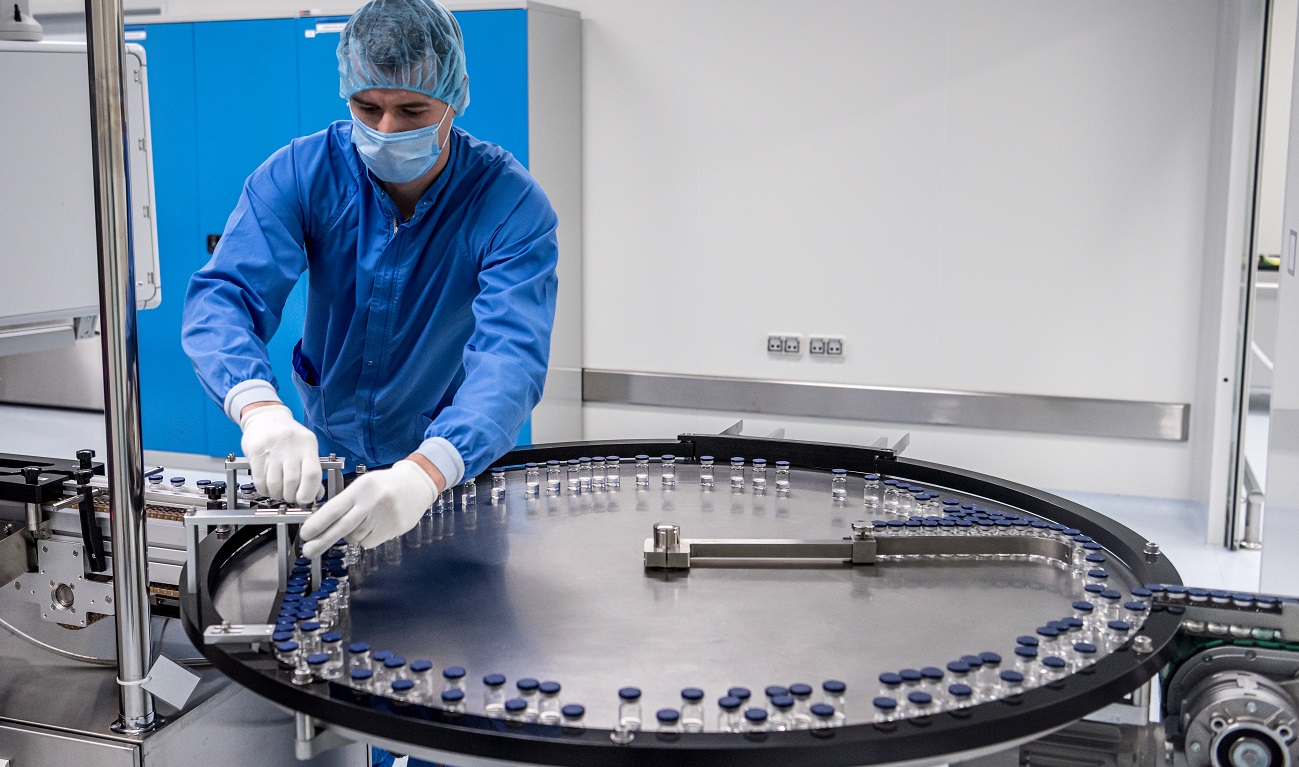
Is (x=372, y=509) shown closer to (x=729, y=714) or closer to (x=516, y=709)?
(x=516, y=709)

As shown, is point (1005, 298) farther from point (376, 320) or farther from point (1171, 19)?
point (376, 320)

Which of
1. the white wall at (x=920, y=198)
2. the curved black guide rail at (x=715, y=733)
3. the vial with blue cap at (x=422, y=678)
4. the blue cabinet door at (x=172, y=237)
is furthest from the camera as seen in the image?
the blue cabinet door at (x=172, y=237)

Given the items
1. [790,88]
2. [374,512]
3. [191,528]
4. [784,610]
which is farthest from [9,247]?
[790,88]

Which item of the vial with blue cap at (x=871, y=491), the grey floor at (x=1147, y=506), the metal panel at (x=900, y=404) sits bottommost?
the grey floor at (x=1147, y=506)

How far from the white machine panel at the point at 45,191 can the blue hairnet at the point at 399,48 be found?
0.36 m

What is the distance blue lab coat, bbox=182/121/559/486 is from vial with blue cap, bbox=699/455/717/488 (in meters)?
0.35

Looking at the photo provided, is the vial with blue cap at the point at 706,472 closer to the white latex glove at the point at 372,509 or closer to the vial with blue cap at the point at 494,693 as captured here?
the white latex glove at the point at 372,509

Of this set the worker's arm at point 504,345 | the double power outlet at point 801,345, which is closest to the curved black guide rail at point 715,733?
the worker's arm at point 504,345

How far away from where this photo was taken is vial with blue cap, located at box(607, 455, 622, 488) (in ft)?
6.40

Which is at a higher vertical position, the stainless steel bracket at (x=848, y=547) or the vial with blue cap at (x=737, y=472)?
the vial with blue cap at (x=737, y=472)

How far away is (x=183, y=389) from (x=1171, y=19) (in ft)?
14.0

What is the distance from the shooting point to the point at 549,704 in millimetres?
1148

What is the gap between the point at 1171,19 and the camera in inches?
163

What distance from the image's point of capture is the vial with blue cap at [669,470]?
77.2 inches
